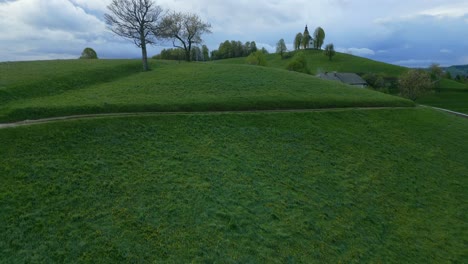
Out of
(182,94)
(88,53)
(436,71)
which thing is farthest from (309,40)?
(182,94)

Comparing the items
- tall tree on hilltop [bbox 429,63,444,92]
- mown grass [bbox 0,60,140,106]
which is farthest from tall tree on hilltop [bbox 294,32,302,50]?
mown grass [bbox 0,60,140,106]

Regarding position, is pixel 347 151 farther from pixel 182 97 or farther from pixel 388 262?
pixel 182 97

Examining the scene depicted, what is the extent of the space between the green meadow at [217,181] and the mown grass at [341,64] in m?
86.9

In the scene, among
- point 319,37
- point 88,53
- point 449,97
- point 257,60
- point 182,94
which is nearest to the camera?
point 182,94

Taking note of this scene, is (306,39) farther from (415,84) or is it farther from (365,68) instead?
(415,84)

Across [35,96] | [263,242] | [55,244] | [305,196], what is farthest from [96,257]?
[35,96]

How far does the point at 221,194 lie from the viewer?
1411cm

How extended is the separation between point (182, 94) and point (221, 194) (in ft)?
47.1

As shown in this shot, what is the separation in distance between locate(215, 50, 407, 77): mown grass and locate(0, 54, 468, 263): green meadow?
86.9 meters

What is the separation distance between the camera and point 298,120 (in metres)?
23.7

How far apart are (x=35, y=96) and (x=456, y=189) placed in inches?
1280

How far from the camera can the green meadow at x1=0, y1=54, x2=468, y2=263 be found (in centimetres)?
1105

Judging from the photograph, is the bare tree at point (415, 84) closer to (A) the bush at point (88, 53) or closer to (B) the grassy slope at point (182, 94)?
(B) the grassy slope at point (182, 94)

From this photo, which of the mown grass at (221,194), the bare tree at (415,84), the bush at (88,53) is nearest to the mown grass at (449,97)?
the bare tree at (415,84)
